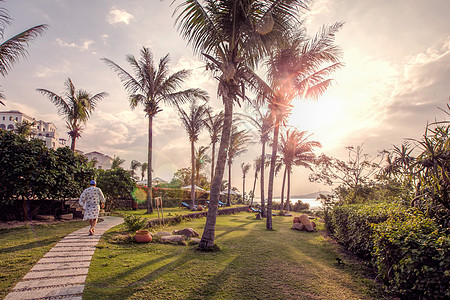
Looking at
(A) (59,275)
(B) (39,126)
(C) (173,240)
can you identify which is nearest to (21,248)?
(A) (59,275)

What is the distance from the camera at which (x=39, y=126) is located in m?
62.2

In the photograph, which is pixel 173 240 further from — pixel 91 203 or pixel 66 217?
pixel 66 217

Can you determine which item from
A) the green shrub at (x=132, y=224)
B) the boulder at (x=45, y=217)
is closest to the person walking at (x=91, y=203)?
the green shrub at (x=132, y=224)

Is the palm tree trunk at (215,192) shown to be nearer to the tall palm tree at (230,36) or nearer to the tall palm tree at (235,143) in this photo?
the tall palm tree at (230,36)

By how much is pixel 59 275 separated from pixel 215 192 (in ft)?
13.8

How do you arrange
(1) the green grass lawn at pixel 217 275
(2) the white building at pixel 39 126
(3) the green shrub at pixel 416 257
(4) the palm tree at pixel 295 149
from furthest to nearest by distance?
1. (2) the white building at pixel 39 126
2. (4) the palm tree at pixel 295 149
3. (1) the green grass lawn at pixel 217 275
4. (3) the green shrub at pixel 416 257

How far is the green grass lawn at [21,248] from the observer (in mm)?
4018

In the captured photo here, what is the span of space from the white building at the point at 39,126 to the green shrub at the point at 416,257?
233 ft

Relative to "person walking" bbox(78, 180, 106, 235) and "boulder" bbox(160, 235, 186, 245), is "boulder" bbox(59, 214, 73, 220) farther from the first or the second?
"boulder" bbox(160, 235, 186, 245)

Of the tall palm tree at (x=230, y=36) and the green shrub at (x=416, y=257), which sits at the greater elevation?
the tall palm tree at (x=230, y=36)

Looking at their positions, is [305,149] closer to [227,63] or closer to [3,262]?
[227,63]

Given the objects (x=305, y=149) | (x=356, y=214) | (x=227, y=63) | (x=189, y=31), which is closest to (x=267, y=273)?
(x=356, y=214)

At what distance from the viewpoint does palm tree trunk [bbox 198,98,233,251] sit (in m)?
6.88

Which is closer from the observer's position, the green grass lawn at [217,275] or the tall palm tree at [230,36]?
the green grass lawn at [217,275]
